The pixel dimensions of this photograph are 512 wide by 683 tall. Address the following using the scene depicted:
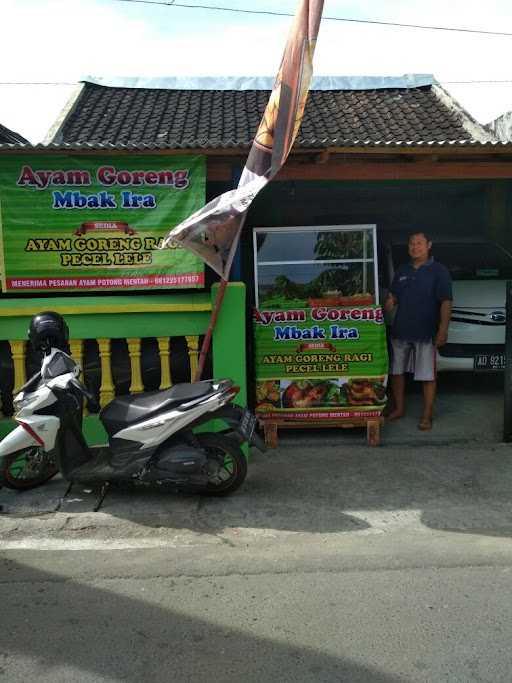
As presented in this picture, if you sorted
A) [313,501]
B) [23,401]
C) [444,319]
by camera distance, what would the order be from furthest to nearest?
1. [444,319]
2. [313,501]
3. [23,401]

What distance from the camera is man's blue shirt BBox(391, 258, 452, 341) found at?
6.00 m

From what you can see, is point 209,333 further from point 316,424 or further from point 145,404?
point 316,424

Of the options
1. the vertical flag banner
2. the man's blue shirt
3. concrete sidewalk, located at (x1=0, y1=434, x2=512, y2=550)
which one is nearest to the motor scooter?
concrete sidewalk, located at (x1=0, y1=434, x2=512, y2=550)

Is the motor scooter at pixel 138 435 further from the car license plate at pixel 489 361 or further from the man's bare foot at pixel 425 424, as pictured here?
the car license plate at pixel 489 361

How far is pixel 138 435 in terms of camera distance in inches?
173

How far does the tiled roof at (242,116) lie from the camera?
977 cm

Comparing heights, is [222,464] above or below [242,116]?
below

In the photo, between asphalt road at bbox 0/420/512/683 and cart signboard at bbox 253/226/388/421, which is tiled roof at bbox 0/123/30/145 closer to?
cart signboard at bbox 253/226/388/421

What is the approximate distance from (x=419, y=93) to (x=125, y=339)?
29.0 feet

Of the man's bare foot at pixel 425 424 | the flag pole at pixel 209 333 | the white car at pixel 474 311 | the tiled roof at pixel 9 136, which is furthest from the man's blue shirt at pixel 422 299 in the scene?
the tiled roof at pixel 9 136

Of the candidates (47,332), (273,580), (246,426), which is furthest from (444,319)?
(47,332)

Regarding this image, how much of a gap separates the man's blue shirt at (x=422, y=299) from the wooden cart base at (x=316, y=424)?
943mm

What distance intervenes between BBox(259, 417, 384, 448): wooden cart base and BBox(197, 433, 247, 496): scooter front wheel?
123 cm

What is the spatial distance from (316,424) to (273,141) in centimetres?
256
